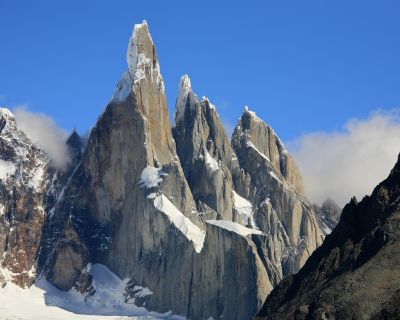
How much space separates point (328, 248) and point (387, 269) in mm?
18656

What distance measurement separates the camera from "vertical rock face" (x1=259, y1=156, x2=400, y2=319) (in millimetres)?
147500

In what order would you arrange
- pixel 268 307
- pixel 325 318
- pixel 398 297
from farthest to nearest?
pixel 268 307, pixel 325 318, pixel 398 297

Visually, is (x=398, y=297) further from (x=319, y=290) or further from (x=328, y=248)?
(x=328, y=248)

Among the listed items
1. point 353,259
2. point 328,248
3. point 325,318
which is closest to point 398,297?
point 325,318

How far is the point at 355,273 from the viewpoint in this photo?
15325 centimetres

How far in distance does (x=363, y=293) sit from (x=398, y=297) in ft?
37.6

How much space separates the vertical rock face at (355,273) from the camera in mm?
147500

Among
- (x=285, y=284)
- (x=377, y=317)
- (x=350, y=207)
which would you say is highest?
(x=350, y=207)

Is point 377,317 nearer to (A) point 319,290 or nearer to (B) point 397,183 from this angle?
(A) point 319,290

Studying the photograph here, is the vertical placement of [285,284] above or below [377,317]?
above

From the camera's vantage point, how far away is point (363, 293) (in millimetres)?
148750

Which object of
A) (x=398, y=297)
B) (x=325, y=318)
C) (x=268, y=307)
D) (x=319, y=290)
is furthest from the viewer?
(x=268, y=307)

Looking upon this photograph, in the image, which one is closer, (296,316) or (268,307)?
(296,316)

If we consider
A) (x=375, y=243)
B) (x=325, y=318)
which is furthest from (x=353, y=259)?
(x=325, y=318)
